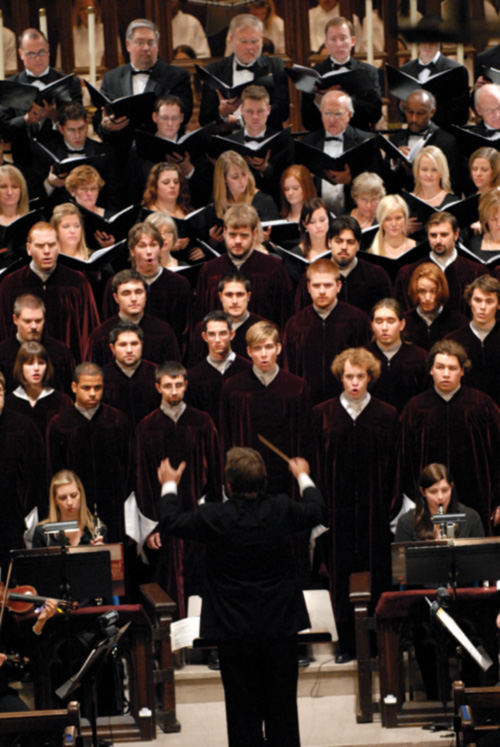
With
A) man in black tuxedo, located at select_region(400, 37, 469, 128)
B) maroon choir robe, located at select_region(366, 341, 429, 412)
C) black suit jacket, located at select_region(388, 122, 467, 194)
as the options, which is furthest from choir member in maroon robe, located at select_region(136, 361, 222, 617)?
man in black tuxedo, located at select_region(400, 37, 469, 128)

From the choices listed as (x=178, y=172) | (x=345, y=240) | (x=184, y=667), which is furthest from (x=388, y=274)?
(x=184, y=667)

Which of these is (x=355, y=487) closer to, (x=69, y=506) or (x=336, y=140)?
(x=69, y=506)

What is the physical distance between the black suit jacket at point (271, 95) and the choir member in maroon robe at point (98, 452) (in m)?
2.62

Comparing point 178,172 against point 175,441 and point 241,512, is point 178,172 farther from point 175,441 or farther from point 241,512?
point 241,512

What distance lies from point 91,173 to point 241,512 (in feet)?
11.3

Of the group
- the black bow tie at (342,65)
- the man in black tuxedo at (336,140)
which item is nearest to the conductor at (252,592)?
the man in black tuxedo at (336,140)

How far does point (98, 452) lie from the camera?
5.80 metres

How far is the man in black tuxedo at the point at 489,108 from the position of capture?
727cm

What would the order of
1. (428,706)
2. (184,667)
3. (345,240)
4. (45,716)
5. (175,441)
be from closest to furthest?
1. (45,716)
2. (428,706)
3. (184,667)
4. (175,441)
5. (345,240)

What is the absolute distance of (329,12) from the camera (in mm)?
9117

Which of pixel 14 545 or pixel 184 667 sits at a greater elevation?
pixel 14 545

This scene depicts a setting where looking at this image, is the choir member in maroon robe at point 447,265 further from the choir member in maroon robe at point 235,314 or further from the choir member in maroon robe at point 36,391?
the choir member in maroon robe at point 36,391

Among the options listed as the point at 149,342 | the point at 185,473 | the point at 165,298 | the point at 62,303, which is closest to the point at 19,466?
the point at 185,473

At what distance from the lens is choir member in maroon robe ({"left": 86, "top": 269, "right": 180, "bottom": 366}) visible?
606 centimetres
